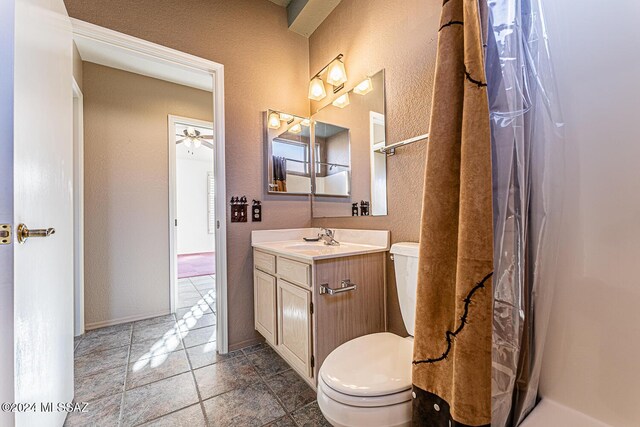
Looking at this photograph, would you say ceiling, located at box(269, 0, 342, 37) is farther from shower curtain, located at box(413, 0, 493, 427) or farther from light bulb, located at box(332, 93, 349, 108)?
shower curtain, located at box(413, 0, 493, 427)

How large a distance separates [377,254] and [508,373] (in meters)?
0.84

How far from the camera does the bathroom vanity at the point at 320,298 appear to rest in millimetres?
1300

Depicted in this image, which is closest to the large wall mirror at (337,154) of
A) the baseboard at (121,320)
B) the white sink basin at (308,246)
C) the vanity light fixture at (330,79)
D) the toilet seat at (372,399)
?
the vanity light fixture at (330,79)

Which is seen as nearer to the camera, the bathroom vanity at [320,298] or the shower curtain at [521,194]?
the shower curtain at [521,194]

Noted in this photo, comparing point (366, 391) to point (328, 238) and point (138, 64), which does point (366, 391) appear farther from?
point (138, 64)

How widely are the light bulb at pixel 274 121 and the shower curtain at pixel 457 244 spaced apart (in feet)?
5.17

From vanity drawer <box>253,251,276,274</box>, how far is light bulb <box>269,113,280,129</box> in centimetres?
104

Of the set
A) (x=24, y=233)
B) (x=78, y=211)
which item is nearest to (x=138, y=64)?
(x=78, y=211)

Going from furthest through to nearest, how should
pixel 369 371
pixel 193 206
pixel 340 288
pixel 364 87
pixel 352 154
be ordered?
pixel 193 206 < pixel 352 154 < pixel 364 87 < pixel 340 288 < pixel 369 371

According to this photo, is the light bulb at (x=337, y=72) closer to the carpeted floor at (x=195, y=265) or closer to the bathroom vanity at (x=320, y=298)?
the bathroom vanity at (x=320, y=298)

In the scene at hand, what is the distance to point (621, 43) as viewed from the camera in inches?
28.1

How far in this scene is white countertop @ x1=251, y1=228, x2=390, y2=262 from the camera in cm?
141

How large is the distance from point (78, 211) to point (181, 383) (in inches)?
70.1

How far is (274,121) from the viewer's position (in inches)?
85.0
